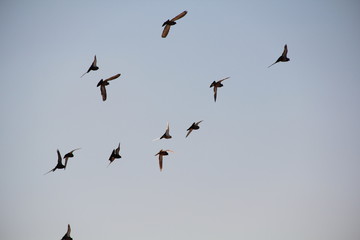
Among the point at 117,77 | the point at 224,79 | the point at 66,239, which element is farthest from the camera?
the point at 224,79

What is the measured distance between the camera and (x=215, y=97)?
45.1m

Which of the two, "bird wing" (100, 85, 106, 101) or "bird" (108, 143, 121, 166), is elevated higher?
"bird wing" (100, 85, 106, 101)

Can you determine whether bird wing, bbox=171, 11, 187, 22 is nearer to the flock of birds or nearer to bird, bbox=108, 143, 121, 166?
the flock of birds

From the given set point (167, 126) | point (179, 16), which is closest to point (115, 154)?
point (167, 126)

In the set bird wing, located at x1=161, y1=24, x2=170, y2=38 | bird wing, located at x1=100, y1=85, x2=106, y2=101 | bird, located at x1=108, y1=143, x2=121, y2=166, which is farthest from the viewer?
bird wing, located at x1=100, y1=85, x2=106, y2=101

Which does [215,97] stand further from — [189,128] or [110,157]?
[110,157]

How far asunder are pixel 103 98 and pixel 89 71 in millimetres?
2200

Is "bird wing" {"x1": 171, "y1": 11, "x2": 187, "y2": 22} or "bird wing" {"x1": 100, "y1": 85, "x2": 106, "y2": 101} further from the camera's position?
"bird wing" {"x1": 100, "y1": 85, "x2": 106, "y2": 101}

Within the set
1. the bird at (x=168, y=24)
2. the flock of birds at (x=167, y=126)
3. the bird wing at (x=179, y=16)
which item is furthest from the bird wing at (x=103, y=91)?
the bird wing at (x=179, y=16)

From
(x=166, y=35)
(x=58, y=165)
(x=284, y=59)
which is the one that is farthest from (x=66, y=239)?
(x=284, y=59)

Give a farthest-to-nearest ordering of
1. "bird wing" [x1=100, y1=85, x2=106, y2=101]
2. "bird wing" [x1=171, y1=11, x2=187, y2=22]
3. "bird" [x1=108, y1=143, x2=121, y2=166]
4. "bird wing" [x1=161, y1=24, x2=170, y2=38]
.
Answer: "bird wing" [x1=100, y1=85, x2=106, y2=101]
"bird" [x1=108, y1=143, x2=121, y2=166]
"bird wing" [x1=161, y1=24, x2=170, y2=38]
"bird wing" [x1=171, y1=11, x2=187, y2=22]

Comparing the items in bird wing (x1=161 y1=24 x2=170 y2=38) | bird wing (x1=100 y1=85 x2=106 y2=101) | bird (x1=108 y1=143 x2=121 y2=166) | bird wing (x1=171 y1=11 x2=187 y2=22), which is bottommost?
bird (x1=108 y1=143 x2=121 y2=166)

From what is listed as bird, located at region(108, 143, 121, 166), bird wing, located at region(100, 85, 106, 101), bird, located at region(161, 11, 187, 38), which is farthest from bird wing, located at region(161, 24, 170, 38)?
bird, located at region(108, 143, 121, 166)

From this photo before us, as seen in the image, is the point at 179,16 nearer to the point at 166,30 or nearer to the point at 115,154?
the point at 166,30
